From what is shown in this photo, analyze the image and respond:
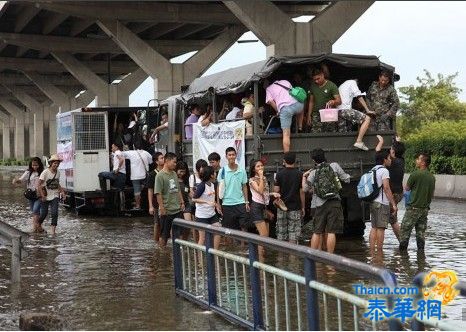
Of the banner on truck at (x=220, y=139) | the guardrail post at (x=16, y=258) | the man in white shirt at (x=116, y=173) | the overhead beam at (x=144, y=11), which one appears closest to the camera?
the guardrail post at (x=16, y=258)

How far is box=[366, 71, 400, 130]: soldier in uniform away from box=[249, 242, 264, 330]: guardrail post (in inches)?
323

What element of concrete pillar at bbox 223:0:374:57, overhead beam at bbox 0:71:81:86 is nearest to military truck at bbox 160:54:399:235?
concrete pillar at bbox 223:0:374:57

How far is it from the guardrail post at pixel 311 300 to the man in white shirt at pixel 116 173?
51.5 feet

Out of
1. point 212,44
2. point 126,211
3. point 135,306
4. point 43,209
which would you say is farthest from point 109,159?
point 212,44

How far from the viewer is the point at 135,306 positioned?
9.40m

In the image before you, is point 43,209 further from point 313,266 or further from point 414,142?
point 414,142

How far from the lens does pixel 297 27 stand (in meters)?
32.3

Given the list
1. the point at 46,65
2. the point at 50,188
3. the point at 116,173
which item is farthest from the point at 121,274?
the point at 46,65

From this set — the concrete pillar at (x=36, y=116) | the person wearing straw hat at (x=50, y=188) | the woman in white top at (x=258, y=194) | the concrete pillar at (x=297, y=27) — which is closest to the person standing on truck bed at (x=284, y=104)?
the woman in white top at (x=258, y=194)

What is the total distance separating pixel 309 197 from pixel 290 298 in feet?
27.6

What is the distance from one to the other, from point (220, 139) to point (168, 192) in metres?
3.16

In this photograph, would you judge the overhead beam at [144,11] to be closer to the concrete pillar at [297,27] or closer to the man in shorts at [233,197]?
the concrete pillar at [297,27]

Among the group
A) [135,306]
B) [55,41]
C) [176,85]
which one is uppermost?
[55,41]

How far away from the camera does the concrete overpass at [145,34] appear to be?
3231cm
